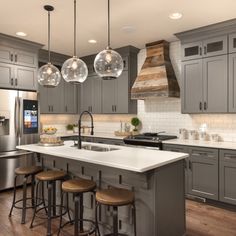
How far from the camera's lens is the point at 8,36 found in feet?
14.3

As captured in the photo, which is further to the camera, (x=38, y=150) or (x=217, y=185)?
(x=217, y=185)

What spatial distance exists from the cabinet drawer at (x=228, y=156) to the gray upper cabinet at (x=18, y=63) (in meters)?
3.77

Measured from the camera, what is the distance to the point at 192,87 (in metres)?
Answer: 4.17

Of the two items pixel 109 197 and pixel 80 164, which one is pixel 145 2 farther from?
pixel 109 197

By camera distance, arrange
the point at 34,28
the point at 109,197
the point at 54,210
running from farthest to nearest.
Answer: the point at 34,28, the point at 54,210, the point at 109,197

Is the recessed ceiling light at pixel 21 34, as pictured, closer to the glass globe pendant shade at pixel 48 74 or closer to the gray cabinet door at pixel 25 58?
the gray cabinet door at pixel 25 58

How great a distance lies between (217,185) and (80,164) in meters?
2.11

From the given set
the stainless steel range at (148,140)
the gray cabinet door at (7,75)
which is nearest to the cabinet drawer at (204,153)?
the stainless steel range at (148,140)

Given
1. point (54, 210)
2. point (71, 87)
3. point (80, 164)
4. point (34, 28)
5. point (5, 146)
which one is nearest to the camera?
point (80, 164)

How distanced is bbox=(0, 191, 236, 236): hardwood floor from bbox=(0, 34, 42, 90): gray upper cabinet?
223 cm

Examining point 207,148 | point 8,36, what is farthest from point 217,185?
point 8,36

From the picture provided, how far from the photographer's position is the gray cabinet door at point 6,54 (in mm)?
4359

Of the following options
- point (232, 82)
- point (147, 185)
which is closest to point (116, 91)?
point (232, 82)

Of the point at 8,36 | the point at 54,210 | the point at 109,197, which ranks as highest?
the point at 8,36
